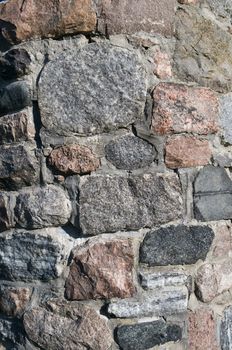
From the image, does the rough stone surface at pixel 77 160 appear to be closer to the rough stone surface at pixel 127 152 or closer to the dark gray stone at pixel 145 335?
Result: the rough stone surface at pixel 127 152

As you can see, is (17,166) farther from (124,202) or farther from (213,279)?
(213,279)

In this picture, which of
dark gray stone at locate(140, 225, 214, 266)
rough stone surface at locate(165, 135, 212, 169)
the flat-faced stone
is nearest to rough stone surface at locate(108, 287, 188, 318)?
dark gray stone at locate(140, 225, 214, 266)

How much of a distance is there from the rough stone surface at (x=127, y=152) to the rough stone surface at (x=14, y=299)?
0.59m

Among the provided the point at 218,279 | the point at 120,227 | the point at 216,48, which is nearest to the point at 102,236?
the point at 120,227

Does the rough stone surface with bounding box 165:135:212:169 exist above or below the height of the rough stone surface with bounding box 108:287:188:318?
above

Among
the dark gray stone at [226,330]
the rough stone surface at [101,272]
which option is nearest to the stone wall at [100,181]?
the rough stone surface at [101,272]

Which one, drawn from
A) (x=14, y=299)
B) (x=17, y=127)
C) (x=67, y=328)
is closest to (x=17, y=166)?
(x=17, y=127)

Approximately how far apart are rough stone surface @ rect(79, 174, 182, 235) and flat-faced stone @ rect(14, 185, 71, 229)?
7 cm

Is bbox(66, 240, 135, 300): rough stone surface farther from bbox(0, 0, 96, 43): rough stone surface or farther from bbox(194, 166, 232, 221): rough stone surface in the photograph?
bbox(0, 0, 96, 43): rough stone surface

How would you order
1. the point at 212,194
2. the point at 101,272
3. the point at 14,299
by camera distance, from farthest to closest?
the point at 212,194, the point at 14,299, the point at 101,272

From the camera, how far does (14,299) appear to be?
2.28 meters

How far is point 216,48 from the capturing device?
246cm

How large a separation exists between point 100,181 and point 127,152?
15 cm

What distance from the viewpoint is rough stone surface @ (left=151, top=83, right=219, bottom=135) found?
225cm
